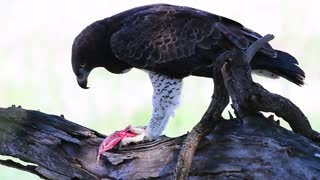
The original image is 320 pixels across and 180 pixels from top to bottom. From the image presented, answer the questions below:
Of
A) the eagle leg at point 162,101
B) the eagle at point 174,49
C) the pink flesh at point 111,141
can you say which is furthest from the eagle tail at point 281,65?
the pink flesh at point 111,141

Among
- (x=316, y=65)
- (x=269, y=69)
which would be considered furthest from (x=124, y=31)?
(x=316, y=65)

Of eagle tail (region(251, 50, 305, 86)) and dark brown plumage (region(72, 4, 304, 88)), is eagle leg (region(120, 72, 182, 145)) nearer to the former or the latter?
dark brown plumage (region(72, 4, 304, 88))

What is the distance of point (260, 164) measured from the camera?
2451 millimetres

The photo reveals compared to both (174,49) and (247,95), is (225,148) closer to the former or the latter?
(247,95)

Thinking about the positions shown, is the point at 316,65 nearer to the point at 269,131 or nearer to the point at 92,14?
the point at 92,14

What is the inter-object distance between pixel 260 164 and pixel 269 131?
0.10m

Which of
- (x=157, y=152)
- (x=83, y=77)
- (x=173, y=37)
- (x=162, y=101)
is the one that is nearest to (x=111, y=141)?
(x=157, y=152)

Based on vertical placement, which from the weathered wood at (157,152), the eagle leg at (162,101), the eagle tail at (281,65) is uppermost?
the eagle tail at (281,65)

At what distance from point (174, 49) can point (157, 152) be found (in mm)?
622

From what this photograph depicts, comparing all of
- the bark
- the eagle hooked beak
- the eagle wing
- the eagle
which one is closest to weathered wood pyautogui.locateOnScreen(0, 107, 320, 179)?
the bark

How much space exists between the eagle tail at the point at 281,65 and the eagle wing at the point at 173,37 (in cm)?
9

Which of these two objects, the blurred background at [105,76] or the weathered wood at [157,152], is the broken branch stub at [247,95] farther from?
the blurred background at [105,76]

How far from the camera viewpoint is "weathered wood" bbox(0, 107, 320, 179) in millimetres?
2410

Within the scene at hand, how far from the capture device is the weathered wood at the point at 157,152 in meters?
2.41
